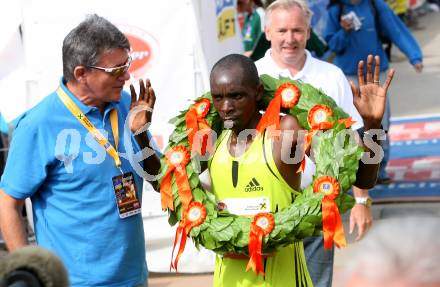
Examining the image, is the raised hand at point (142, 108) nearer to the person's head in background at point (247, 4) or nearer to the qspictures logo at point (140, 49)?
the qspictures logo at point (140, 49)

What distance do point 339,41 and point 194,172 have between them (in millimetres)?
5252

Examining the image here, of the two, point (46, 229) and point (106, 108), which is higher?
point (106, 108)

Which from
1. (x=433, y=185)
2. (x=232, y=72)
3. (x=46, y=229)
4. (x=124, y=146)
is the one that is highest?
(x=232, y=72)

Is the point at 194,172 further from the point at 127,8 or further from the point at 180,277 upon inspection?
the point at 180,277

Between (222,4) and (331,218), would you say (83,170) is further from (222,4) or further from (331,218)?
(222,4)

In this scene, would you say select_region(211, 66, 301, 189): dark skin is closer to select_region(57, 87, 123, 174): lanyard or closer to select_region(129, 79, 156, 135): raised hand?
select_region(129, 79, 156, 135): raised hand

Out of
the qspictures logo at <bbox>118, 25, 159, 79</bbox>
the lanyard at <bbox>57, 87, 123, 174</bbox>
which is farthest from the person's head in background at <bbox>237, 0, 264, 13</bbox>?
the lanyard at <bbox>57, 87, 123, 174</bbox>

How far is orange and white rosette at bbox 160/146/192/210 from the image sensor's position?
472 cm

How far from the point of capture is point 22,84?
296 inches


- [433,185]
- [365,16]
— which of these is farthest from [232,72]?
[433,185]

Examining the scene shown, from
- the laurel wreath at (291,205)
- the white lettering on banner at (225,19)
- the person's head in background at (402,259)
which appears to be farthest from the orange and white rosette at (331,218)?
the white lettering on banner at (225,19)

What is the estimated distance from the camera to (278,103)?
4707 millimetres

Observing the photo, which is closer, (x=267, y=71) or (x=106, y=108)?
(x=106, y=108)

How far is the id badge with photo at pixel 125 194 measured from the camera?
15.6ft
